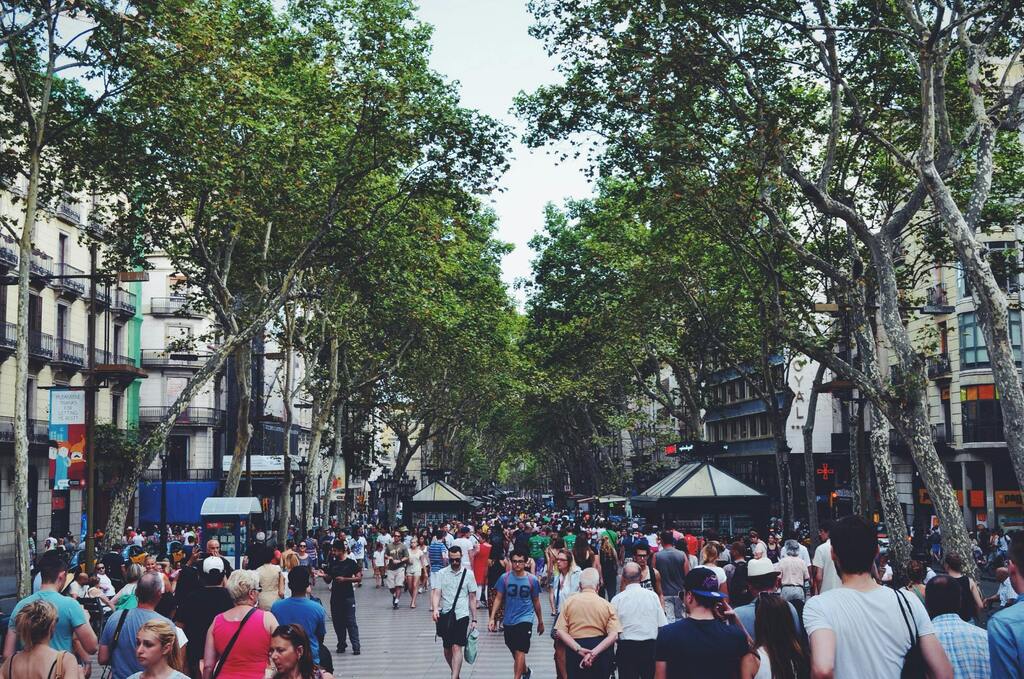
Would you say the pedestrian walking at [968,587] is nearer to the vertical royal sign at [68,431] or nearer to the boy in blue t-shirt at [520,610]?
the boy in blue t-shirt at [520,610]

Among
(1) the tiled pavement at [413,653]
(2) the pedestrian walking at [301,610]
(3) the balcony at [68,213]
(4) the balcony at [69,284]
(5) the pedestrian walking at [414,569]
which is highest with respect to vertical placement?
(3) the balcony at [68,213]

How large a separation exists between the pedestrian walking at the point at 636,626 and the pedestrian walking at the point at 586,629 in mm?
329

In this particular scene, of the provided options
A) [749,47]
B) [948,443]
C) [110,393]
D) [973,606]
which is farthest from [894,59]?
[110,393]

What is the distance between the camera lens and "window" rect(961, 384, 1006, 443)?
4025 cm

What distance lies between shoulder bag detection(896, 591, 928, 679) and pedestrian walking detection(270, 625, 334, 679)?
2.79 meters

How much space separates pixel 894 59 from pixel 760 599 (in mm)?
15692

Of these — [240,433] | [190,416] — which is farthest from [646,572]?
[190,416]

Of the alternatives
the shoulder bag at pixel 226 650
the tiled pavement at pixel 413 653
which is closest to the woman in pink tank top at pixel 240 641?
the shoulder bag at pixel 226 650

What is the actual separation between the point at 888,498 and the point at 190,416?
3815 cm

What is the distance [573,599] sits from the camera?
9.35 m

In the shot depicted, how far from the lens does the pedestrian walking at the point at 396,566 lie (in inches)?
947

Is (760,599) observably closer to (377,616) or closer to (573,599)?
(573,599)

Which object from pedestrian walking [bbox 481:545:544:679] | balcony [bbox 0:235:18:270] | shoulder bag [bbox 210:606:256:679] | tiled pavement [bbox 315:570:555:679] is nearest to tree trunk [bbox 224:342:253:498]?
tiled pavement [bbox 315:570:555:679]

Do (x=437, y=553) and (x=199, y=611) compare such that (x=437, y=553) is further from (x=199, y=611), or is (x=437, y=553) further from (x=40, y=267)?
(x=40, y=267)
